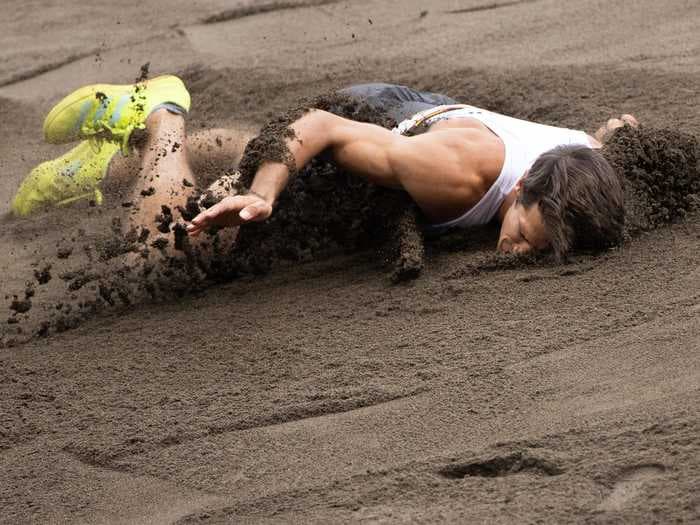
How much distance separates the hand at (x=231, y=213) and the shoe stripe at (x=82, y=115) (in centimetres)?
137

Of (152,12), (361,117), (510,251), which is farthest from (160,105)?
(152,12)

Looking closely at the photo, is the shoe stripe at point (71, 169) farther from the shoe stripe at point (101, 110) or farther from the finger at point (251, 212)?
the finger at point (251, 212)

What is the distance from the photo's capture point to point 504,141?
396cm

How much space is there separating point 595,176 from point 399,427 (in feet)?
4.18

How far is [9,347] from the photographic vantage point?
373 cm

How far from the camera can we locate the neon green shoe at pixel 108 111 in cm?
462

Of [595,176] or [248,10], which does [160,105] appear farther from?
[248,10]

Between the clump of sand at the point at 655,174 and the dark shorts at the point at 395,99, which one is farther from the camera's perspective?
the dark shorts at the point at 395,99

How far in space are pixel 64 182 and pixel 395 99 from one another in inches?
59.5

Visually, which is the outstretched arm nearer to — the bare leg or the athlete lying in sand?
the athlete lying in sand

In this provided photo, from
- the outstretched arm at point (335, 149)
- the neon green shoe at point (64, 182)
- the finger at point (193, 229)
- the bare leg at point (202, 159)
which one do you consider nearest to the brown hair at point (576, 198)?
the outstretched arm at point (335, 149)

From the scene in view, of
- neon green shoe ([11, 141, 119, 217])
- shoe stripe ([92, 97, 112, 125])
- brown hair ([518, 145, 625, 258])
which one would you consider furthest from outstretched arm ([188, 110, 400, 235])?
neon green shoe ([11, 141, 119, 217])

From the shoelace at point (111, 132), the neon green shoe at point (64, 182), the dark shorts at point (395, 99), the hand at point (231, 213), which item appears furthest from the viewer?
the neon green shoe at point (64, 182)

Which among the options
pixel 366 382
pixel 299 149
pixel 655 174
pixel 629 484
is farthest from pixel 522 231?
pixel 629 484
